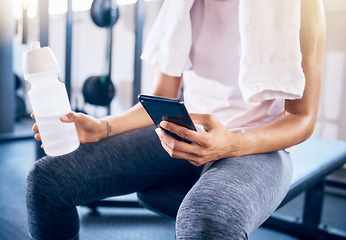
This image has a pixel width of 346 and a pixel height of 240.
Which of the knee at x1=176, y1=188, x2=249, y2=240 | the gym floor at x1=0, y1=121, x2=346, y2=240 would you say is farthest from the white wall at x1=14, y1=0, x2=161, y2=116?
the knee at x1=176, y1=188, x2=249, y2=240

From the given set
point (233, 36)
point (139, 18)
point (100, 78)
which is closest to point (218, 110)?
point (233, 36)

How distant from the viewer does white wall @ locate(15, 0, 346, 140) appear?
1.92 metres

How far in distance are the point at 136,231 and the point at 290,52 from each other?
105 centimetres

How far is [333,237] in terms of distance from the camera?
136 cm

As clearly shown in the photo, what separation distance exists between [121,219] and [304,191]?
81 cm

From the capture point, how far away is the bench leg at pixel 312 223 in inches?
54.4

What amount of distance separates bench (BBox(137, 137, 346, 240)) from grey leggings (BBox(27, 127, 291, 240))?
54mm

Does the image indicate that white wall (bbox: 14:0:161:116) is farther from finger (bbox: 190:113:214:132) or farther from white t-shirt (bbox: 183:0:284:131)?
finger (bbox: 190:113:214:132)

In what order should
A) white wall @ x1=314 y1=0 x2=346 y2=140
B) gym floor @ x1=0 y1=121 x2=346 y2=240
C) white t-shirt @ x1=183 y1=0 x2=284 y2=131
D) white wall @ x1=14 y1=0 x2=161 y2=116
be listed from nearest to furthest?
white t-shirt @ x1=183 y1=0 x2=284 y2=131 → gym floor @ x1=0 y1=121 x2=346 y2=240 → white wall @ x1=314 y1=0 x2=346 y2=140 → white wall @ x1=14 y1=0 x2=161 y2=116

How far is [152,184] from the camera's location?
83cm

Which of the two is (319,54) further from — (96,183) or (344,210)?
(344,210)

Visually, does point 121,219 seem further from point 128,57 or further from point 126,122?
point 128,57

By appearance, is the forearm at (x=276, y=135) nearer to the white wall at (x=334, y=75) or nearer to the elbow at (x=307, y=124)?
the elbow at (x=307, y=124)

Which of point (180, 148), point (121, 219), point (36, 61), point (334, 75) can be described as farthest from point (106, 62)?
point (180, 148)
